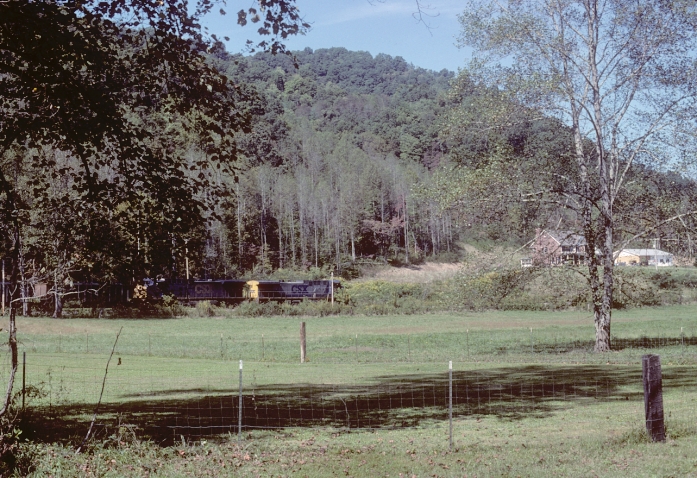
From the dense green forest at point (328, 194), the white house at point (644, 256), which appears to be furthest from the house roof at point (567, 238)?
the white house at point (644, 256)

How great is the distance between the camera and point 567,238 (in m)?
29.3

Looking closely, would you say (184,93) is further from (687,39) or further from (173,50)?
(687,39)

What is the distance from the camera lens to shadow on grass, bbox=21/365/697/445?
1285 cm

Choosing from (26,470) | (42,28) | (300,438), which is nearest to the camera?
(26,470)

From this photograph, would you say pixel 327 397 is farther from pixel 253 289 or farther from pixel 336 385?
pixel 253 289

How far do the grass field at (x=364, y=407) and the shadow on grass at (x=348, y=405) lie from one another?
0.05m

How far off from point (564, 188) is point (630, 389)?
458 inches

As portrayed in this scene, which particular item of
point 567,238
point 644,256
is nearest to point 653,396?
point 567,238

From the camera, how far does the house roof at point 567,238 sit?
29188 millimetres

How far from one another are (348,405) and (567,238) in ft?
51.8

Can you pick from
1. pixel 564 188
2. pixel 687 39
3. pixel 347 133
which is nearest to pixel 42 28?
pixel 564 188

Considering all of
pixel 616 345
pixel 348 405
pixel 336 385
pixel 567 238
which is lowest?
pixel 616 345

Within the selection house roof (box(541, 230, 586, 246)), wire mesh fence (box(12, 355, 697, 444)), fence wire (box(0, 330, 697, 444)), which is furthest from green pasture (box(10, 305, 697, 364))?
wire mesh fence (box(12, 355, 697, 444))

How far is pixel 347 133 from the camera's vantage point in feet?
493
